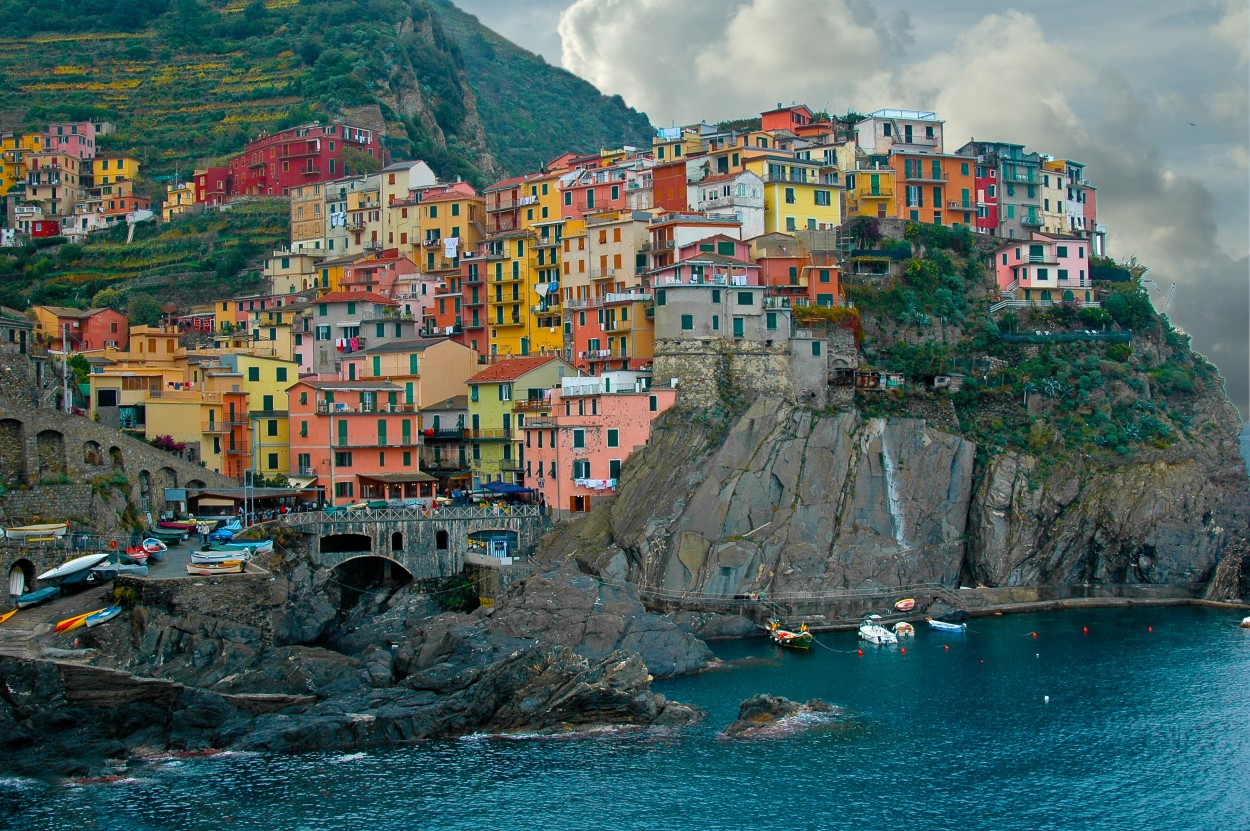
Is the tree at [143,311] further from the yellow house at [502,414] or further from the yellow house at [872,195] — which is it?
the yellow house at [872,195]

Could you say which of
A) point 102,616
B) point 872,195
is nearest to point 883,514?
point 872,195

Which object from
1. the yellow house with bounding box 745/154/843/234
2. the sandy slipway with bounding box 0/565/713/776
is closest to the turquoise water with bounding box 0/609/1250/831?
the sandy slipway with bounding box 0/565/713/776

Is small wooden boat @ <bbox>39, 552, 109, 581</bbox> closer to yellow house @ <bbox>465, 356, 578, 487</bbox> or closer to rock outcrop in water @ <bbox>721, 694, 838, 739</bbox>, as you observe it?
yellow house @ <bbox>465, 356, 578, 487</bbox>

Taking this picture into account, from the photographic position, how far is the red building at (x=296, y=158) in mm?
122062

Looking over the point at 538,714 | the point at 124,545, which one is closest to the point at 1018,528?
the point at 538,714

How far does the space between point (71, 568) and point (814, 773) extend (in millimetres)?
30430

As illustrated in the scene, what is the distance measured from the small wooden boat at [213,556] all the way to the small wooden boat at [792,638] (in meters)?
23.0

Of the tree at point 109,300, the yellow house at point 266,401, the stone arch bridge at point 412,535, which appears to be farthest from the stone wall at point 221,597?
the tree at point 109,300

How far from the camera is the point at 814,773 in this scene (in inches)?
1959

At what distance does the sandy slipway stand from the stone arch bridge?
28.0 feet

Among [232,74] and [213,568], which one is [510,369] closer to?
[213,568]

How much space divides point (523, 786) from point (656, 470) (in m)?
28.5

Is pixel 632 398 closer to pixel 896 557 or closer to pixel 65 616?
pixel 896 557

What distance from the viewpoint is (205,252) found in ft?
390
